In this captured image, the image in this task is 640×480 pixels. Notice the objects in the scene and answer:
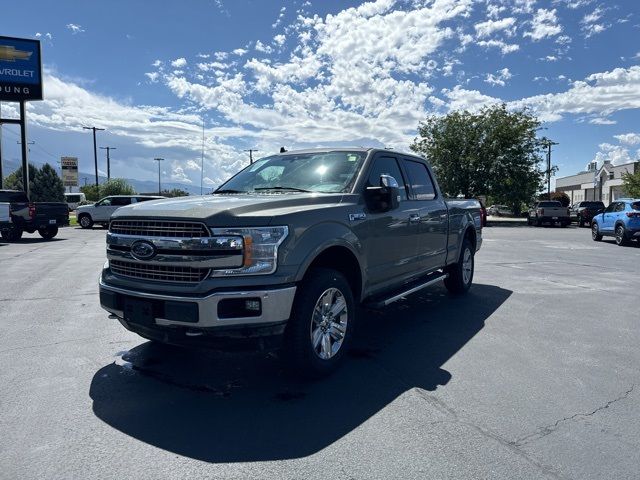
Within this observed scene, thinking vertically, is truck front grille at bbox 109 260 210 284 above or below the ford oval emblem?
below

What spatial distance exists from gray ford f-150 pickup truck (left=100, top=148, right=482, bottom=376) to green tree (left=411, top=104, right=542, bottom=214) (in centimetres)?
3634

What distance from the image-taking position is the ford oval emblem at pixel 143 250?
12.6ft

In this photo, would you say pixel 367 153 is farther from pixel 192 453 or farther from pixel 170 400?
pixel 192 453

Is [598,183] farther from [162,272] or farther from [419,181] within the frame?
[162,272]

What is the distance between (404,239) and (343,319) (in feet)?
5.05

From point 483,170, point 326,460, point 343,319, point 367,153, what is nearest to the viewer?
point 326,460

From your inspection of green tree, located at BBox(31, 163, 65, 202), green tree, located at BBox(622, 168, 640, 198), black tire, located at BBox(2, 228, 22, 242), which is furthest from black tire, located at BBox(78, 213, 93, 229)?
green tree, located at BBox(31, 163, 65, 202)

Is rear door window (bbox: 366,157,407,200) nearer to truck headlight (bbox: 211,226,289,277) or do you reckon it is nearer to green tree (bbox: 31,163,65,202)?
truck headlight (bbox: 211,226,289,277)

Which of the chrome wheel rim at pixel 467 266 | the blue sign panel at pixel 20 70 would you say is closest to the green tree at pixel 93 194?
the blue sign panel at pixel 20 70

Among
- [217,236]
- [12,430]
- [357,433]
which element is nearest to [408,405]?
[357,433]

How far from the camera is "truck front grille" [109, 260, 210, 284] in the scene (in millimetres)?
3690

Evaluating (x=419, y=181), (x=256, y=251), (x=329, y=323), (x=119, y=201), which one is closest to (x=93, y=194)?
(x=119, y=201)

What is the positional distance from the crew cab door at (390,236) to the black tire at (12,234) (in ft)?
57.4

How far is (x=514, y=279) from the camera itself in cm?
937
